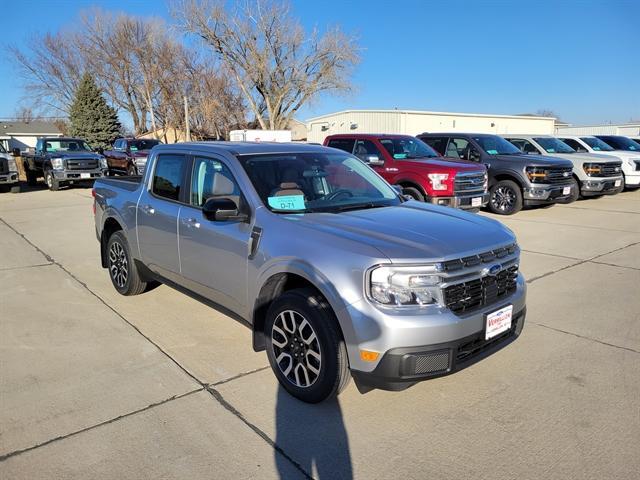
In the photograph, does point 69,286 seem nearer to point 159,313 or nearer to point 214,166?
point 159,313

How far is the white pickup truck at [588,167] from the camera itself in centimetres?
1319

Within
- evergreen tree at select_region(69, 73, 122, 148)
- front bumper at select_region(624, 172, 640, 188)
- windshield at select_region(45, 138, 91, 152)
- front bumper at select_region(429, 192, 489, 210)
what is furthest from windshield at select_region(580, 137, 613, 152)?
evergreen tree at select_region(69, 73, 122, 148)

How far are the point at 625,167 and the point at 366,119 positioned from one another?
27461 mm

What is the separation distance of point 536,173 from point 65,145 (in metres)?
16.7

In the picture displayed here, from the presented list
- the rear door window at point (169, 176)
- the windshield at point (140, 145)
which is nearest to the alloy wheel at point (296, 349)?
the rear door window at point (169, 176)

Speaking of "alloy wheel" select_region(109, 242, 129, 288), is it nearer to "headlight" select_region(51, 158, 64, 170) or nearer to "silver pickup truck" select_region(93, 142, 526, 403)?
"silver pickup truck" select_region(93, 142, 526, 403)

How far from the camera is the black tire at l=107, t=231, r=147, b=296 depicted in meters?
5.23

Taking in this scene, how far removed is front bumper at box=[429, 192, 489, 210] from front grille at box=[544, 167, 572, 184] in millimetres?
2402

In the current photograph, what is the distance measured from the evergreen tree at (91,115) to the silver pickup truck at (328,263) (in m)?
48.5

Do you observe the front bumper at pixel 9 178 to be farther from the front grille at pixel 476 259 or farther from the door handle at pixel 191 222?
the front grille at pixel 476 259

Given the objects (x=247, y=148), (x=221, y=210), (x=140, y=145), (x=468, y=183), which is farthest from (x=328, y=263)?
(x=140, y=145)

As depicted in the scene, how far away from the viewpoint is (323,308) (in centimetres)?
301

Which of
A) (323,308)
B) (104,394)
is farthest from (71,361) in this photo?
(323,308)

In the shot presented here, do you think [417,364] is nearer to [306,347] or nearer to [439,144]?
[306,347]
